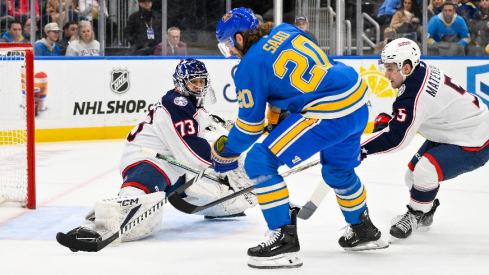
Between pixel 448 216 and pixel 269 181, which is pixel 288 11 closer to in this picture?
pixel 448 216

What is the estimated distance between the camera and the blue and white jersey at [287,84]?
111 inches

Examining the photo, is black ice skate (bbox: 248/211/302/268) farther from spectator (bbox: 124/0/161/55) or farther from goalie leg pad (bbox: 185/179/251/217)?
spectator (bbox: 124/0/161/55)

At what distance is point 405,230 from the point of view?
11.5 ft

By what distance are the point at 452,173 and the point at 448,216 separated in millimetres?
568

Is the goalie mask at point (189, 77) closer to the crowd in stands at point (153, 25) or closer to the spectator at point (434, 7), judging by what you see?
the crowd in stands at point (153, 25)

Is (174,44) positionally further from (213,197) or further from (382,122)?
(382,122)

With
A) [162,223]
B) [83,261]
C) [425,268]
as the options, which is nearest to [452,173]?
[425,268]

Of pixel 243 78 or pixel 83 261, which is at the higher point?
pixel 243 78

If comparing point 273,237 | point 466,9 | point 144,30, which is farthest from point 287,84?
point 466,9

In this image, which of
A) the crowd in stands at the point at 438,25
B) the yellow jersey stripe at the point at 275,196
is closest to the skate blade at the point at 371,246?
the yellow jersey stripe at the point at 275,196

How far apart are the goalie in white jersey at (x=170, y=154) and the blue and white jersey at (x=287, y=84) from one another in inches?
27.3

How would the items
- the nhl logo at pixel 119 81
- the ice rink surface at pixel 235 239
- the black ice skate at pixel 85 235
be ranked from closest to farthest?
the ice rink surface at pixel 235 239 → the black ice skate at pixel 85 235 → the nhl logo at pixel 119 81

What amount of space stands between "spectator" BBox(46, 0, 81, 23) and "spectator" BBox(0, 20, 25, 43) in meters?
0.35

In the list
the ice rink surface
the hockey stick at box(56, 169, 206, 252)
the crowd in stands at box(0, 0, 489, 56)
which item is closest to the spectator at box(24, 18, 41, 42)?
the crowd in stands at box(0, 0, 489, 56)
